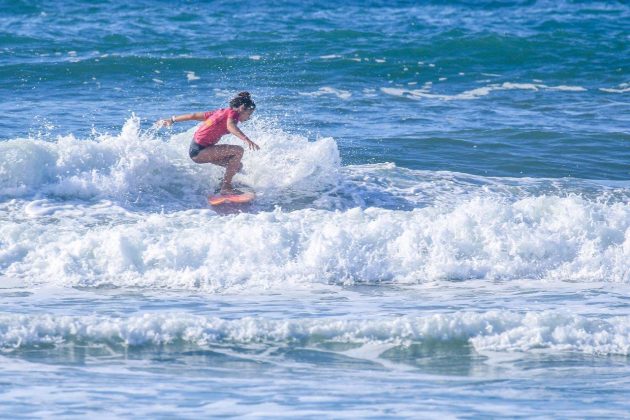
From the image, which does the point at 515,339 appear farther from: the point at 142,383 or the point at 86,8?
the point at 86,8

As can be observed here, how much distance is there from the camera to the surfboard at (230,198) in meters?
11.8

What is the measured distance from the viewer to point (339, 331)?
7629 millimetres

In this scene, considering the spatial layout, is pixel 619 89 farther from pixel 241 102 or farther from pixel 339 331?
pixel 339 331

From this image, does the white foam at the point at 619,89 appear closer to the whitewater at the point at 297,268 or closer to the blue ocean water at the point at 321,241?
the blue ocean water at the point at 321,241

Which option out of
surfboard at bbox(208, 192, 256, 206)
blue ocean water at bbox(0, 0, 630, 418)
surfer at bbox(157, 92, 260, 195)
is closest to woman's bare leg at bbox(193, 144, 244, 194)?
surfer at bbox(157, 92, 260, 195)

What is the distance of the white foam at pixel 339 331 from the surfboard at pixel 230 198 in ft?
13.3

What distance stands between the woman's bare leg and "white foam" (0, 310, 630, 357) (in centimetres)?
432

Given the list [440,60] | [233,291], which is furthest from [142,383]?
[440,60]

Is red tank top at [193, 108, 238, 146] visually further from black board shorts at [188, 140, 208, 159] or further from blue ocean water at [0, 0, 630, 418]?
blue ocean water at [0, 0, 630, 418]

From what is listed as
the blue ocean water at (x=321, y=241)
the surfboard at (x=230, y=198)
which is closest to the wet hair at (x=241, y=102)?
the surfboard at (x=230, y=198)

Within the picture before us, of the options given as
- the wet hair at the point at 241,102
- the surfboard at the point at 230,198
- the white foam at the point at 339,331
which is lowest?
the white foam at the point at 339,331

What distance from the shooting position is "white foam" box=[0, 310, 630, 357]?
24.5 feet

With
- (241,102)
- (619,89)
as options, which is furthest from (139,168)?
(619,89)

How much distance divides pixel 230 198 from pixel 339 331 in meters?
4.45
